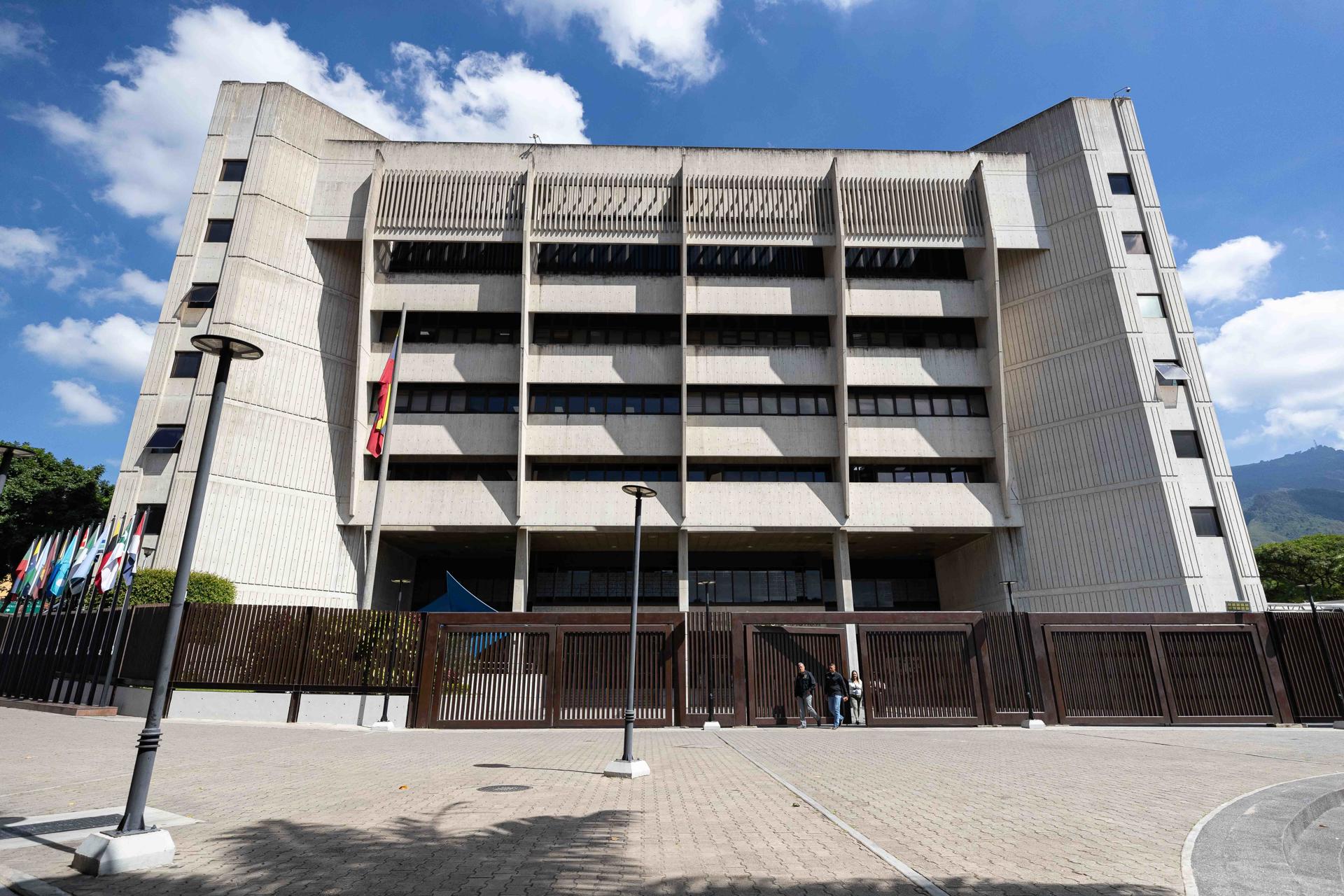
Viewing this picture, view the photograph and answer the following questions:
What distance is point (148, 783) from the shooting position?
200 inches

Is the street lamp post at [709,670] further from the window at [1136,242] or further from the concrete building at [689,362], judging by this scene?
the window at [1136,242]

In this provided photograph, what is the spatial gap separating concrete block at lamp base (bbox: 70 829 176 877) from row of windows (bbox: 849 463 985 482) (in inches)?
1166

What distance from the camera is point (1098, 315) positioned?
29.2 metres

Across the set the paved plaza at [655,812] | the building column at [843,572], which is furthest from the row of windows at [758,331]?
the paved plaza at [655,812]

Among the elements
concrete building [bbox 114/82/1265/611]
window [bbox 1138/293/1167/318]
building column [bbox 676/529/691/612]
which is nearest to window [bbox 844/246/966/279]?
concrete building [bbox 114/82/1265/611]

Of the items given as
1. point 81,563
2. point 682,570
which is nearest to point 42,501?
point 81,563

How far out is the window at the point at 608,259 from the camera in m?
34.2

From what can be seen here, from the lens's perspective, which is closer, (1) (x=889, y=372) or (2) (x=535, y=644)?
(2) (x=535, y=644)

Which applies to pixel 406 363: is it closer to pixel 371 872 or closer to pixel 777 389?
pixel 777 389

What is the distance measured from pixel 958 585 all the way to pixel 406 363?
28.9 metres

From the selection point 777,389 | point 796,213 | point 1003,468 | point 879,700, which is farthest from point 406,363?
point 1003,468

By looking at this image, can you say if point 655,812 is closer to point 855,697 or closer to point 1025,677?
point 855,697

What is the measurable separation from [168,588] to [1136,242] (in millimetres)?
40744

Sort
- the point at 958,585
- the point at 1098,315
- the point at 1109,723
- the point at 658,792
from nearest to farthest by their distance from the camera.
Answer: the point at 658,792 < the point at 1109,723 < the point at 1098,315 < the point at 958,585
